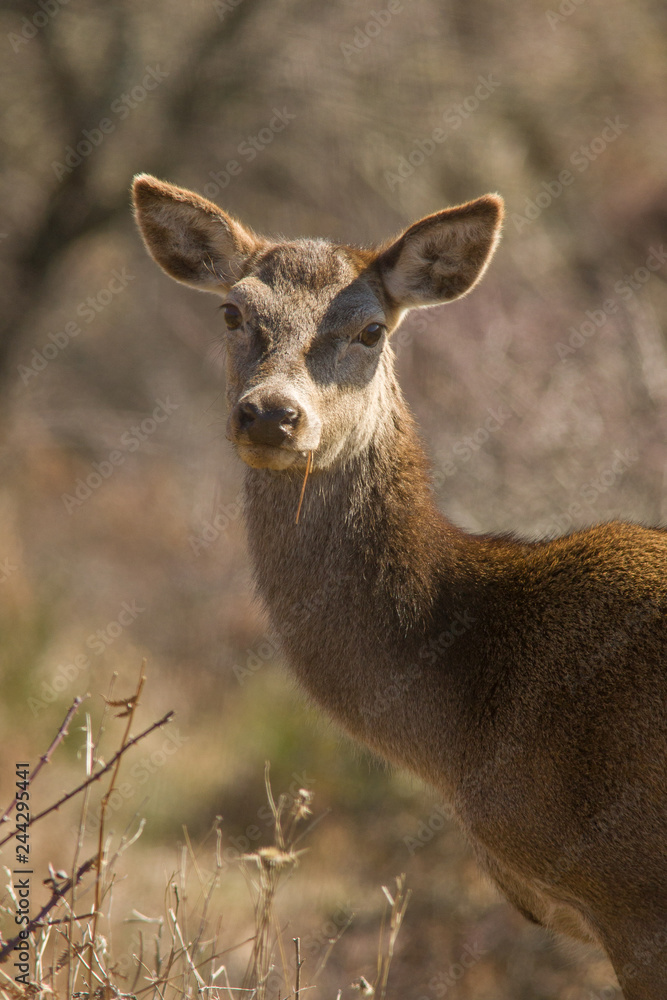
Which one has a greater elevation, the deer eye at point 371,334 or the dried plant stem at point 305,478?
the deer eye at point 371,334

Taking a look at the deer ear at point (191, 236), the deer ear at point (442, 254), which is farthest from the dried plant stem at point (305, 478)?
the deer ear at point (191, 236)

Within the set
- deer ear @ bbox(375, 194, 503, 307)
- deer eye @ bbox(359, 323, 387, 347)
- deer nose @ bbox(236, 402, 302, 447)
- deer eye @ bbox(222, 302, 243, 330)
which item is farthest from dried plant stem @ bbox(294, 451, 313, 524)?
deer ear @ bbox(375, 194, 503, 307)

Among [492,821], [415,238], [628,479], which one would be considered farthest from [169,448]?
[492,821]

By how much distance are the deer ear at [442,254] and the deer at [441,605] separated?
0.01 meters

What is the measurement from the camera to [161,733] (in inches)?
411

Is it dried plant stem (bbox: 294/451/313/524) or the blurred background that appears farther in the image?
the blurred background

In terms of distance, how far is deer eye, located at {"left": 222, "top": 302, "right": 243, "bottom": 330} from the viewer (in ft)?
15.6

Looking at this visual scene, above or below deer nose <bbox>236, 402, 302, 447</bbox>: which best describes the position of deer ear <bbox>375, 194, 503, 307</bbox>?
above

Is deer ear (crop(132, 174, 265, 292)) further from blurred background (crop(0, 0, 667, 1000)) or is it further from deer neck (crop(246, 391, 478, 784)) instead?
blurred background (crop(0, 0, 667, 1000))

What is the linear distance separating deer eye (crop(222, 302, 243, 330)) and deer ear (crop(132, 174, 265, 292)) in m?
0.38

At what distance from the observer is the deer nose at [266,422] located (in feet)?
13.1

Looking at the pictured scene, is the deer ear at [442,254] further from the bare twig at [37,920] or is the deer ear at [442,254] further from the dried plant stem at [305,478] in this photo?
the bare twig at [37,920]

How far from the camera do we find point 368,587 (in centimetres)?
438

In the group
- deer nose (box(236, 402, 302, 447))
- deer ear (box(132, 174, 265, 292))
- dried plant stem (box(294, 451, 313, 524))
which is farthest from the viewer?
deer ear (box(132, 174, 265, 292))
